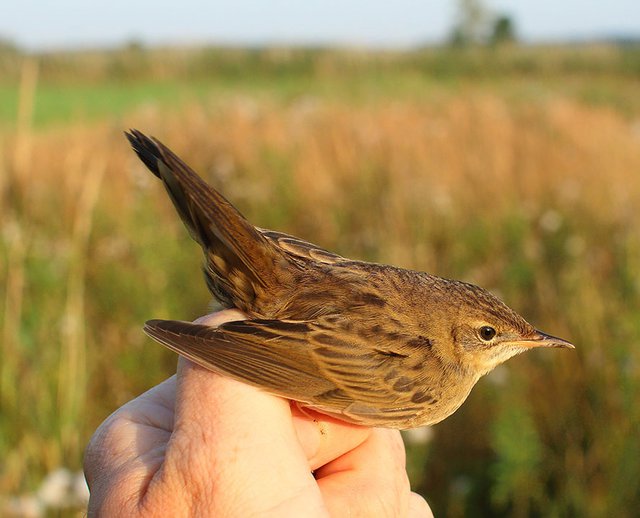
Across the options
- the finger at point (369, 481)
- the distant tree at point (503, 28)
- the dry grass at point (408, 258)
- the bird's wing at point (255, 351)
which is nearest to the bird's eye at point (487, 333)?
the finger at point (369, 481)

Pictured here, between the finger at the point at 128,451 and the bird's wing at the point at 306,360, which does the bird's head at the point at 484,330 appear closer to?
the bird's wing at the point at 306,360

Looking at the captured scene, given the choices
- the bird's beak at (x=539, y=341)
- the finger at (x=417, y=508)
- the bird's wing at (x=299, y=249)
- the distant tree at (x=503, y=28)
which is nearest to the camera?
the finger at (x=417, y=508)

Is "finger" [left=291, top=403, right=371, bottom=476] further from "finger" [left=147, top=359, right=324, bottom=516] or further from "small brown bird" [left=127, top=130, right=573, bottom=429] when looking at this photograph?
"finger" [left=147, top=359, right=324, bottom=516]

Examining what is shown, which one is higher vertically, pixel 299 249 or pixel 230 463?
pixel 299 249

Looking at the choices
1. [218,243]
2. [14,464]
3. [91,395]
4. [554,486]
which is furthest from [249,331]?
[91,395]

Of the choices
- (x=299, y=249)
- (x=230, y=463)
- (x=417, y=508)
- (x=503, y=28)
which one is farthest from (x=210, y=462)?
(x=503, y=28)

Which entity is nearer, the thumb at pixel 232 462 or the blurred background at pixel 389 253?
the thumb at pixel 232 462

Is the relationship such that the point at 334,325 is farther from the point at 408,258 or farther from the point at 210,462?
the point at 408,258
